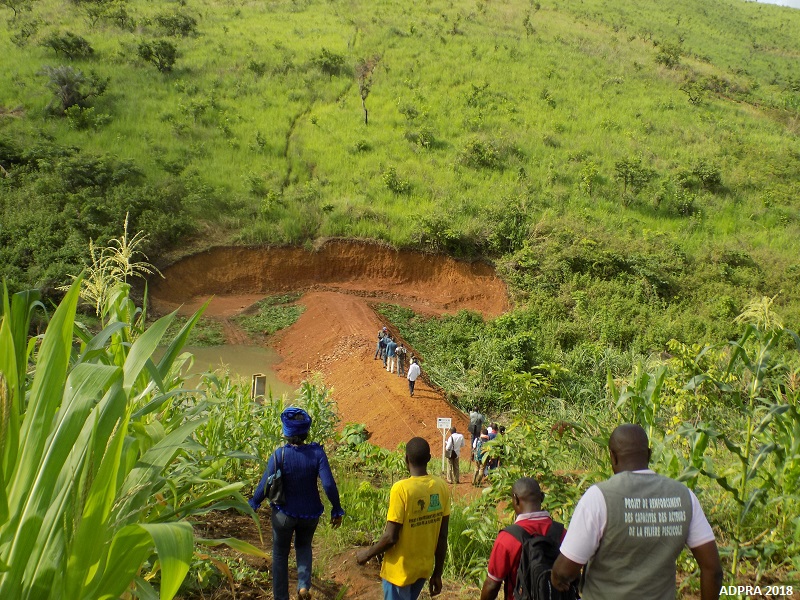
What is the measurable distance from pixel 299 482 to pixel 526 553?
156 cm

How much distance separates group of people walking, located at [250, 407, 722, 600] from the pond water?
36.5 feet

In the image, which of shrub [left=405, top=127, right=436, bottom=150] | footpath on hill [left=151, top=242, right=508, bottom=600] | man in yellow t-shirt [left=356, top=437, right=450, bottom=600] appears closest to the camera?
man in yellow t-shirt [left=356, top=437, right=450, bottom=600]

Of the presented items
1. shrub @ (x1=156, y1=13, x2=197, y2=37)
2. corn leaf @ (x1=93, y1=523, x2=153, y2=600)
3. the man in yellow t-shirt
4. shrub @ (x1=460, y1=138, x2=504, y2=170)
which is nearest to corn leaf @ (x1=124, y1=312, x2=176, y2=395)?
corn leaf @ (x1=93, y1=523, x2=153, y2=600)

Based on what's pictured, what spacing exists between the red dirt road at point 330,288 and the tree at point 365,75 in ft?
28.9

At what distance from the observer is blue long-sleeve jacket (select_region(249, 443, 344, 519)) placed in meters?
3.70

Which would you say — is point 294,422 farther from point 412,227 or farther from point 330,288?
point 412,227

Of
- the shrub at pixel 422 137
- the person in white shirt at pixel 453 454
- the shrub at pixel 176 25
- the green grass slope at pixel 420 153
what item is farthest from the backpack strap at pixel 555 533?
the shrub at pixel 176 25

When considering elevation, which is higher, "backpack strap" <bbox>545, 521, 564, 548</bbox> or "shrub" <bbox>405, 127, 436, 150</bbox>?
"shrub" <bbox>405, 127, 436, 150</bbox>


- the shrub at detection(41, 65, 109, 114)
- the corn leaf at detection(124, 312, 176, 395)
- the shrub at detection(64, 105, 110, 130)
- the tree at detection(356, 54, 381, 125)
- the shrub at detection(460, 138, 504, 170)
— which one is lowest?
the corn leaf at detection(124, 312, 176, 395)

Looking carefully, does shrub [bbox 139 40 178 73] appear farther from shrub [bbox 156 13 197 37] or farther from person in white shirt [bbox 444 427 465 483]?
person in white shirt [bbox 444 427 465 483]

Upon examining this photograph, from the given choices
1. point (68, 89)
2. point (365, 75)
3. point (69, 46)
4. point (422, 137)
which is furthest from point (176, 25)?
point (422, 137)

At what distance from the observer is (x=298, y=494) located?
372 cm

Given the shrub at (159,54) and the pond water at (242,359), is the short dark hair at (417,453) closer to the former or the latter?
the pond water at (242,359)

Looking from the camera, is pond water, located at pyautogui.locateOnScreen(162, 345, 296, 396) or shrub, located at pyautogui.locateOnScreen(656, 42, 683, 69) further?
shrub, located at pyautogui.locateOnScreen(656, 42, 683, 69)
